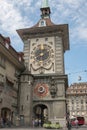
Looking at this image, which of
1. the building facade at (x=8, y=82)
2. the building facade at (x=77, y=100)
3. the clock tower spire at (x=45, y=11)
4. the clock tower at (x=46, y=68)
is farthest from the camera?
the building facade at (x=77, y=100)

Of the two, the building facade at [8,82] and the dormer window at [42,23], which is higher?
the dormer window at [42,23]

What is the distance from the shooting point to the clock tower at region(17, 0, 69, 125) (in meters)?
55.8

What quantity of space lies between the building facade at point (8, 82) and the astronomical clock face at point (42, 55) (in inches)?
287

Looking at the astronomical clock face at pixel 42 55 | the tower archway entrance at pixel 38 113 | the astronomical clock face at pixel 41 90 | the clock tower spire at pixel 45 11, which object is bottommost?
the tower archway entrance at pixel 38 113

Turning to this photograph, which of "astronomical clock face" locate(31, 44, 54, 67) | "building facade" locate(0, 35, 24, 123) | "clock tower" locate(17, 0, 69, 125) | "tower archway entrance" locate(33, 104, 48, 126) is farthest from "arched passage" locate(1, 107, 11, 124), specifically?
"astronomical clock face" locate(31, 44, 54, 67)

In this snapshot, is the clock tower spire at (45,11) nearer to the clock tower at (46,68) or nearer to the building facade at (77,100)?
the clock tower at (46,68)

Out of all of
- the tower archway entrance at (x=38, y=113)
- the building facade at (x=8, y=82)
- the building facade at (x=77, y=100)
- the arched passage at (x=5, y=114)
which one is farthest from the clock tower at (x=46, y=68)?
the building facade at (x=77, y=100)

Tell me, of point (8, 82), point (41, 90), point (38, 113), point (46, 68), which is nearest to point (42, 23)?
point (46, 68)

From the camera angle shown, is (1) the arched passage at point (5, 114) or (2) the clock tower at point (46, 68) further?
(2) the clock tower at point (46, 68)

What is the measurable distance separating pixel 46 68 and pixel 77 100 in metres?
72.5

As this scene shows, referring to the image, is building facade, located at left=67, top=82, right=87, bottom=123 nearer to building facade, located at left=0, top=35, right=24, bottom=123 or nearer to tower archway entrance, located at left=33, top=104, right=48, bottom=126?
tower archway entrance, located at left=33, top=104, right=48, bottom=126

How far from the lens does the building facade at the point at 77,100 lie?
4968 inches

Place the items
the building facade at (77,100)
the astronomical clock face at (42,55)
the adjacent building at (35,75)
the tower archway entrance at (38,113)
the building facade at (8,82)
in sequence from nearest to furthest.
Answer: the building facade at (8,82) < the adjacent building at (35,75) < the tower archway entrance at (38,113) < the astronomical clock face at (42,55) < the building facade at (77,100)

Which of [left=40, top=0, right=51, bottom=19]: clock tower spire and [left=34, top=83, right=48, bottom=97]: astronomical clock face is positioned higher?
[left=40, top=0, right=51, bottom=19]: clock tower spire
